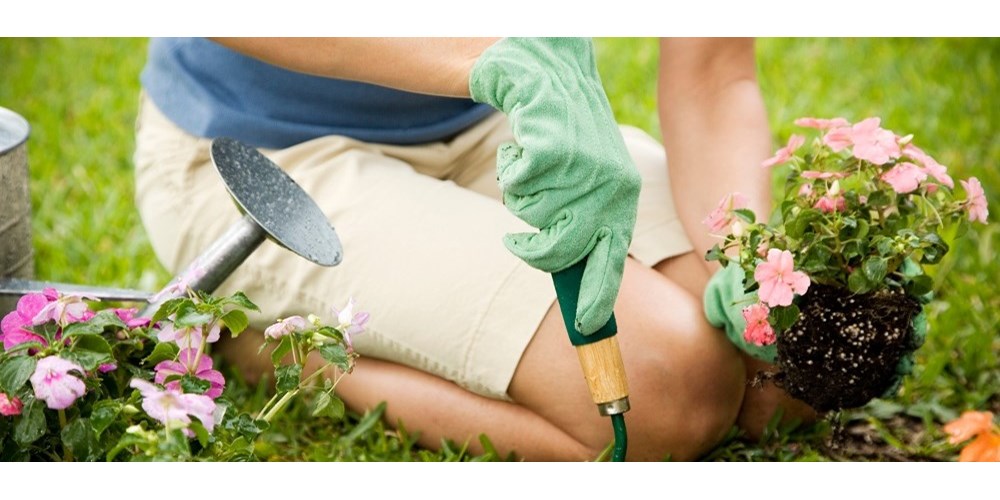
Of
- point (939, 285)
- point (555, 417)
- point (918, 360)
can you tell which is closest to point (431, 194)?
point (555, 417)

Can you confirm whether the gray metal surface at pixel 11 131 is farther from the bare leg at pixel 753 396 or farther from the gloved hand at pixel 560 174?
the bare leg at pixel 753 396

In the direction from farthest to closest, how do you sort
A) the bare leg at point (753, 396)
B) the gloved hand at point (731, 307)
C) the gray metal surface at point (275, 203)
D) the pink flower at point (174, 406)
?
the bare leg at point (753, 396)
the gloved hand at point (731, 307)
the gray metal surface at point (275, 203)
the pink flower at point (174, 406)

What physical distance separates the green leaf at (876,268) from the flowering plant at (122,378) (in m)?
0.54

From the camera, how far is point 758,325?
122 cm

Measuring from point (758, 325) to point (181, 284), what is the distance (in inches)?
24.2

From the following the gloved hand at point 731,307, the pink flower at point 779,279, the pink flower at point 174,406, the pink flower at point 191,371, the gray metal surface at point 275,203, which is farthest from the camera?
the gloved hand at point 731,307

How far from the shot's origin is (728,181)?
1.64 meters

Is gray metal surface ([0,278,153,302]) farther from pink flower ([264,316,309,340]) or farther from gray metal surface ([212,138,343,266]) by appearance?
pink flower ([264,316,309,340])

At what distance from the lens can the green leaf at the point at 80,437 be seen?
3.31ft

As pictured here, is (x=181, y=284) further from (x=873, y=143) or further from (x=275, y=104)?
(x=873, y=143)

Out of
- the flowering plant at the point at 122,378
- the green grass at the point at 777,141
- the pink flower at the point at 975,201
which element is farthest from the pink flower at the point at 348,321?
the pink flower at the point at 975,201

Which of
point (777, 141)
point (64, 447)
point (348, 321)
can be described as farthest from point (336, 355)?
point (777, 141)

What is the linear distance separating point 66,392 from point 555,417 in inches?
27.4

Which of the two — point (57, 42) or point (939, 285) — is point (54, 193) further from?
point (939, 285)
